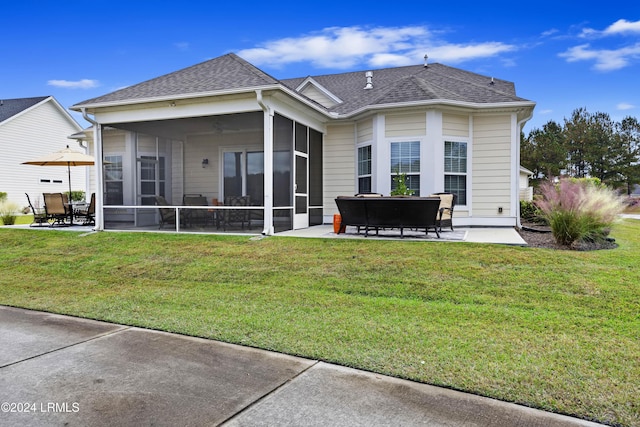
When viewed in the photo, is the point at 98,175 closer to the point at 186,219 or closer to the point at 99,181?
the point at 99,181

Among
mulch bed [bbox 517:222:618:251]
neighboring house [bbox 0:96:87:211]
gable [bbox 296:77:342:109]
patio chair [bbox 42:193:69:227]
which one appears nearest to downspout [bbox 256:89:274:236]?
gable [bbox 296:77:342:109]

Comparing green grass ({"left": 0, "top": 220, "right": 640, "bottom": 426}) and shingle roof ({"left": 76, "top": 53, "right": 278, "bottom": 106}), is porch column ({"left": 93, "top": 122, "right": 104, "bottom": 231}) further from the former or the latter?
green grass ({"left": 0, "top": 220, "right": 640, "bottom": 426})

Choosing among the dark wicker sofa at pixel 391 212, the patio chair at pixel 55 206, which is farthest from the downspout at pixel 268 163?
the patio chair at pixel 55 206

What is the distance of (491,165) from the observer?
10695 mm

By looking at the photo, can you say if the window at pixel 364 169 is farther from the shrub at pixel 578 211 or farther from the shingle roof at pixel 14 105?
the shingle roof at pixel 14 105

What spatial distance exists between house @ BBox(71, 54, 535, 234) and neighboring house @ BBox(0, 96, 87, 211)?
45.9 feet

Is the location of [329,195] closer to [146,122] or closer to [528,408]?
[146,122]

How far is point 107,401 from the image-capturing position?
2562 millimetres

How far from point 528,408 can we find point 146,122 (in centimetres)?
1045

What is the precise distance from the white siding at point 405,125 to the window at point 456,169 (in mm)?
768

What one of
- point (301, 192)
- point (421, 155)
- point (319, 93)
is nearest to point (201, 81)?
point (301, 192)

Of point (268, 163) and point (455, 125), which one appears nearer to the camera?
point (268, 163)

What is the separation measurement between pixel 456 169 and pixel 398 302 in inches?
264

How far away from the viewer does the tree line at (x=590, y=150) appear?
3372cm
